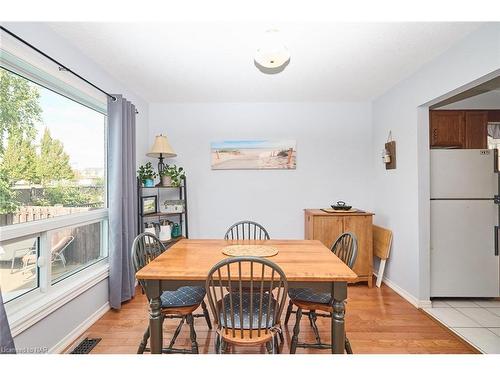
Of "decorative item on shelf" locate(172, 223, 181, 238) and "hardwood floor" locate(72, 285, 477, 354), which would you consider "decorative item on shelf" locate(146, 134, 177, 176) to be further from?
"hardwood floor" locate(72, 285, 477, 354)

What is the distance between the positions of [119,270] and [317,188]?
2.72 metres

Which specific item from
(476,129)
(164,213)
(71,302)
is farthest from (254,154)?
(476,129)

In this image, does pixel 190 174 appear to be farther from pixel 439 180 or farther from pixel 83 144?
pixel 439 180

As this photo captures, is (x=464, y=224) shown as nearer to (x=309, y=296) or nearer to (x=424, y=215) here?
(x=424, y=215)

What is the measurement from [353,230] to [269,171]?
4.52ft

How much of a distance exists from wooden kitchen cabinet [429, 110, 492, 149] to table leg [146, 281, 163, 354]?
11.0ft

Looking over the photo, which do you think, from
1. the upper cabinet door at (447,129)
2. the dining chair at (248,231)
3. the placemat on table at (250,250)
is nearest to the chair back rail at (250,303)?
the placemat on table at (250,250)

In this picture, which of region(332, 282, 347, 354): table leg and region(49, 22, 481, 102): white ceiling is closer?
region(332, 282, 347, 354): table leg

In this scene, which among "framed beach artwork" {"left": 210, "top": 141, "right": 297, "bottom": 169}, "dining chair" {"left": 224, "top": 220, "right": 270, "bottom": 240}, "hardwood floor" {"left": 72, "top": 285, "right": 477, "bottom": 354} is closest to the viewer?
"hardwood floor" {"left": 72, "top": 285, "right": 477, "bottom": 354}

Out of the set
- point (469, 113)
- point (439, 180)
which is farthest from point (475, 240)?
point (469, 113)

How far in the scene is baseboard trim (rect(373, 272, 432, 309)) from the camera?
2627 millimetres

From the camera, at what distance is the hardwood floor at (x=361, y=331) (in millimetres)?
1971

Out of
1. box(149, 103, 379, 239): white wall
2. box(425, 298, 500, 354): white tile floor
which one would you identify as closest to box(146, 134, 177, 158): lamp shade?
box(149, 103, 379, 239): white wall

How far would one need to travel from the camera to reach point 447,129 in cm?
308
